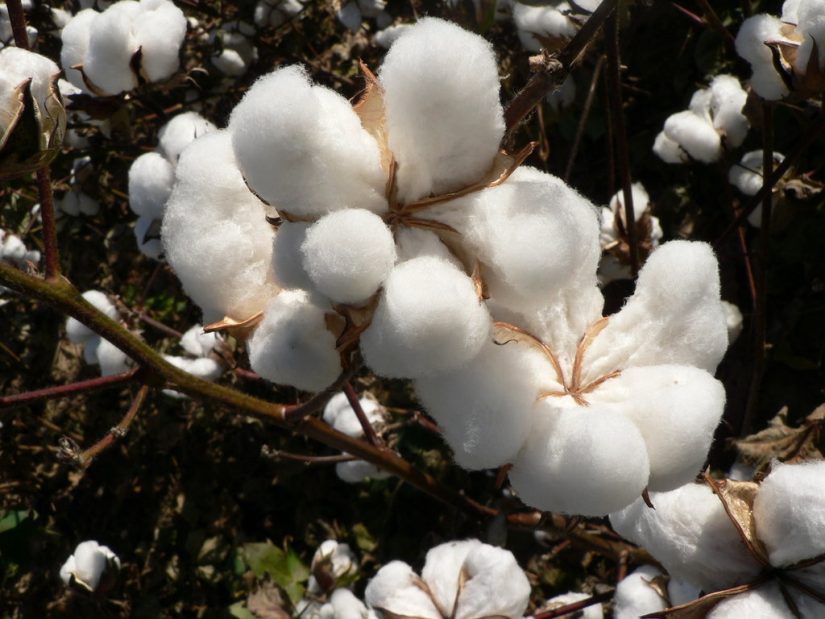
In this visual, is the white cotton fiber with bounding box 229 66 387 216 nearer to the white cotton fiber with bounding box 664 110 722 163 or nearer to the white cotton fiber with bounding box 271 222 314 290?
the white cotton fiber with bounding box 271 222 314 290

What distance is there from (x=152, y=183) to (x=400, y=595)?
1.08 meters

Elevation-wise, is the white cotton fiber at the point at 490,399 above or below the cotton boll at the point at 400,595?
above

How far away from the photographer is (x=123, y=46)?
5.20 feet

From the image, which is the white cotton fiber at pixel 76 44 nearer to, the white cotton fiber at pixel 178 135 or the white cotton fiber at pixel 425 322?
the white cotton fiber at pixel 178 135

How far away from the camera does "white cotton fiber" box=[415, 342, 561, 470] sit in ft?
2.54

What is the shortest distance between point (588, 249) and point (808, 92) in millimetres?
763

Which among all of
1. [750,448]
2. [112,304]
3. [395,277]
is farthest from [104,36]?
[750,448]

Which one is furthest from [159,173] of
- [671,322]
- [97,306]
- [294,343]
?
[671,322]

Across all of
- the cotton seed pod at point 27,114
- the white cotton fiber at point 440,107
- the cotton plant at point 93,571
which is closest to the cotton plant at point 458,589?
the white cotton fiber at point 440,107

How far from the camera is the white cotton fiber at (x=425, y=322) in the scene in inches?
27.3

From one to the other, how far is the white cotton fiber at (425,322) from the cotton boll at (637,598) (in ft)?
3.25

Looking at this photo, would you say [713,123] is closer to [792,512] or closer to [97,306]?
[792,512]

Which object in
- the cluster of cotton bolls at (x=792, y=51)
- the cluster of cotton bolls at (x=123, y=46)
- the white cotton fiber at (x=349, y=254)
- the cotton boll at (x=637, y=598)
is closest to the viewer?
the white cotton fiber at (x=349, y=254)

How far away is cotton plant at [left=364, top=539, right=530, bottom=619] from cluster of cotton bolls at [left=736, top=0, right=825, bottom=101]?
3.24 feet
